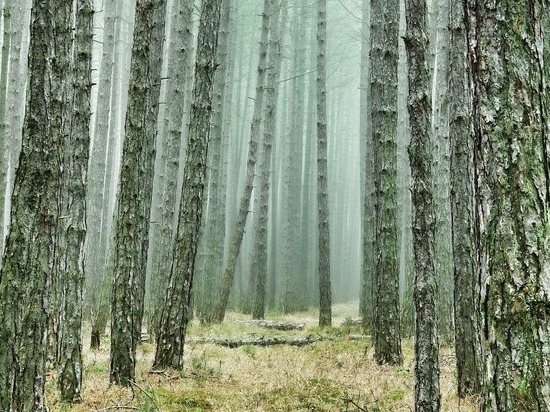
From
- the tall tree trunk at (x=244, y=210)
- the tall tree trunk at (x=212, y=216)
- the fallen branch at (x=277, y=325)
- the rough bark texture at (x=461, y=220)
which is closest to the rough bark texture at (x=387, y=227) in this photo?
the rough bark texture at (x=461, y=220)

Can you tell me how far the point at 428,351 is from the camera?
4559mm

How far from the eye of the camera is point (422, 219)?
472 cm

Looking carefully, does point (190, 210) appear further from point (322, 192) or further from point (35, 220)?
point (322, 192)

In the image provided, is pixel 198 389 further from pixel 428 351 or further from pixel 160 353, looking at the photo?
pixel 428 351

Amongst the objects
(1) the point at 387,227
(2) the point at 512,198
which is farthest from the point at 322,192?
(2) the point at 512,198

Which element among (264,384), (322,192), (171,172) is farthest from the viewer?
(322,192)

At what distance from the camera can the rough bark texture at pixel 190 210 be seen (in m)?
7.00

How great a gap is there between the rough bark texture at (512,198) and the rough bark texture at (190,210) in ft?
15.8

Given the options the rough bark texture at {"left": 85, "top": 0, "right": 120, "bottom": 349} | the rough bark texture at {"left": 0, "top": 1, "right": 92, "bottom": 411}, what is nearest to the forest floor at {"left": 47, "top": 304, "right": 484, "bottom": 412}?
the rough bark texture at {"left": 0, "top": 1, "right": 92, "bottom": 411}

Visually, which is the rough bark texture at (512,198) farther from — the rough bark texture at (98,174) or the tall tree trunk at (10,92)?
the rough bark texture at (98,174)

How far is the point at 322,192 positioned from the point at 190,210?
7.13 meters

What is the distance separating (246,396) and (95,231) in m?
8.93

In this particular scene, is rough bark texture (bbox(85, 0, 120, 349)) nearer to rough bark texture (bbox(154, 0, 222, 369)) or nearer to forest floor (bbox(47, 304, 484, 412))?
forest floor (bbox(47, 304, 484, 412))

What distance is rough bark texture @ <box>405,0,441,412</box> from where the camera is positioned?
14.9ft
